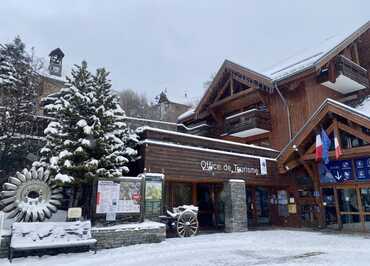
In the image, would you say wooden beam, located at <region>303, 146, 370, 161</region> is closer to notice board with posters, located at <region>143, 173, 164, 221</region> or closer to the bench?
notice board with posters, located at <region>143, 173, 164, 221</region>

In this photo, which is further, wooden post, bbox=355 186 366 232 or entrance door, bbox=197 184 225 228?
entrance door, bbox=197 184 225 228

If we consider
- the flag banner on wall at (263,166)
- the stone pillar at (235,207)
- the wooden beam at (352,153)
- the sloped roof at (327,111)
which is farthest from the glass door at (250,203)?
the wooden beam at (352,153)

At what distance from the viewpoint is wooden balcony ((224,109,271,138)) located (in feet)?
58.2

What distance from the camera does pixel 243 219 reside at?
1308cm

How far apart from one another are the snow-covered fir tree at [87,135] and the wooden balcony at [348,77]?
12116 millimetres

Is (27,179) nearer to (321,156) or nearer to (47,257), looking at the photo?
(47,257)

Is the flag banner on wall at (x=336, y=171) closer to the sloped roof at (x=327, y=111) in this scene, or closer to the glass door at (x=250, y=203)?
the sloped roof at (x=327, y=111)

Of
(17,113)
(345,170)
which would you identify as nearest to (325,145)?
(345,170)

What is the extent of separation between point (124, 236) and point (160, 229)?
1.22m

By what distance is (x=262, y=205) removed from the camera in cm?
1675

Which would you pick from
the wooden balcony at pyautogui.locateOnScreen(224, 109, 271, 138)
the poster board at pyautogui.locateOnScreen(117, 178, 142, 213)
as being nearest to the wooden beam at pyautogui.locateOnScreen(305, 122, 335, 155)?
the wooden balcony at pyautogui.locateOnScreen(224, 109, 271, 138)

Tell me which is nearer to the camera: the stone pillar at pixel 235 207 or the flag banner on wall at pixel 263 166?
the stone pillar at pixel 235 207

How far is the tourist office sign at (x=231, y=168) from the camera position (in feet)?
42.0

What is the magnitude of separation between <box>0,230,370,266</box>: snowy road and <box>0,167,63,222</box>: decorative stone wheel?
1.74 m
